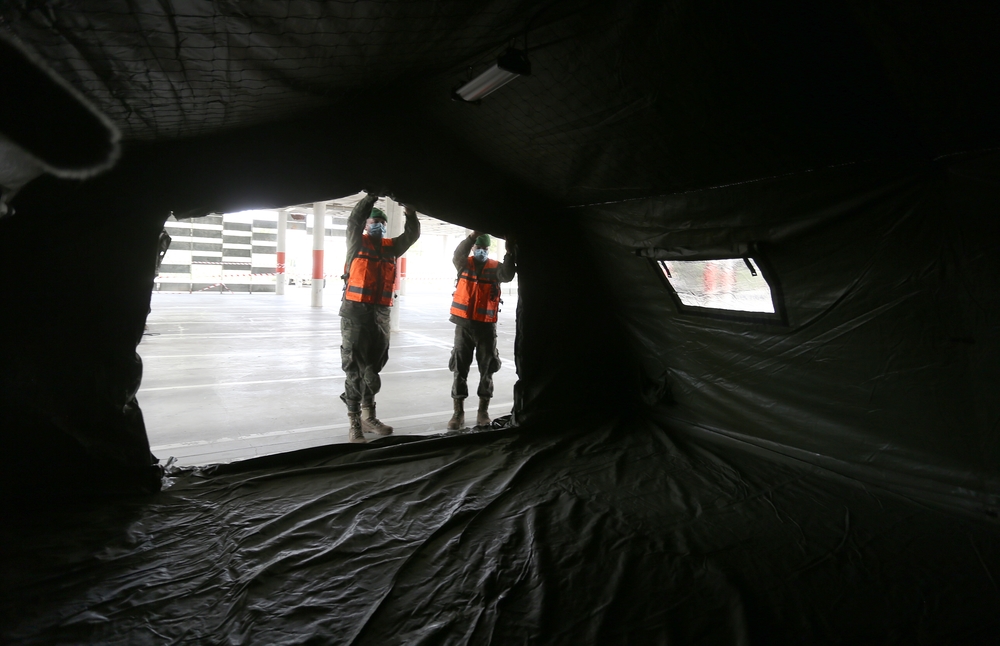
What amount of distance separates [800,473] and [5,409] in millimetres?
4217

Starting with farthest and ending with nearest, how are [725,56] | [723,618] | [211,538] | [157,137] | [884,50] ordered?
[157,137] < [211,538] < [725,56] < [723,618] < [884,50]

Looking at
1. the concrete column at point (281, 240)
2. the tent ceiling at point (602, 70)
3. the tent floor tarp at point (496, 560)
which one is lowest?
the tent floor tarp at point (496, 560)

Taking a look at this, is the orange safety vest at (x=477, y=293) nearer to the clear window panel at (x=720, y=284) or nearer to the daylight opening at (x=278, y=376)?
the daylight opening at (x=278, y=376)

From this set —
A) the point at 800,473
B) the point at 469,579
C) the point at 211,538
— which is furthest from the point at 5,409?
the point at 800,473

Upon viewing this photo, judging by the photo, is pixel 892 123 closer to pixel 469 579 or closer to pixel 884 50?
pixel 884 50

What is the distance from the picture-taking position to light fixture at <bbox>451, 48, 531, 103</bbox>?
85.0 inches

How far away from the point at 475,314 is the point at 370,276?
96cm

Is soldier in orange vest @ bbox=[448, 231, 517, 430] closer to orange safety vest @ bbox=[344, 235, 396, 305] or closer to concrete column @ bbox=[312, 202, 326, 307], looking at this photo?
orange safety vest @ bbox=[344, 235, 396, 305]

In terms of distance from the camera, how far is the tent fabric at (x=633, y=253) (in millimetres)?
1781

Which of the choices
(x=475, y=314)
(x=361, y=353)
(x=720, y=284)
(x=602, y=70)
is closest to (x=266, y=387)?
(x=361, y=353)

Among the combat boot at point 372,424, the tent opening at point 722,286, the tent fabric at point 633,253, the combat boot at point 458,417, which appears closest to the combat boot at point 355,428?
the combat boot at point 372,424

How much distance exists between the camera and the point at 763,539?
8.03 feet

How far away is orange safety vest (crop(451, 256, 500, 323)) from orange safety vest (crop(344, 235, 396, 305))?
0.66 meters

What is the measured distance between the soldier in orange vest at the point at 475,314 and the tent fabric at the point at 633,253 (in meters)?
0.70
